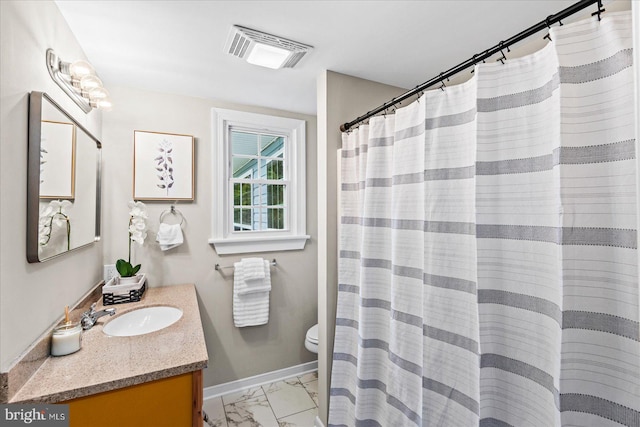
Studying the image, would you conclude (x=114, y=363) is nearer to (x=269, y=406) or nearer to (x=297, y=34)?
(x=269, y=406)

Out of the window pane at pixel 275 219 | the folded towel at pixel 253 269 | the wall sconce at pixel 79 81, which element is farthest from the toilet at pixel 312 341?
the wall sconce at pixel 79 81

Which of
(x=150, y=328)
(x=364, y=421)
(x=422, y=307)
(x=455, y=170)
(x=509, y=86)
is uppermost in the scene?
(x=509, y=86)

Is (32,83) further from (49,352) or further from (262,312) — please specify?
(262,312)

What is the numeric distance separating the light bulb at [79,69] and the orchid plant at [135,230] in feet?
3.04

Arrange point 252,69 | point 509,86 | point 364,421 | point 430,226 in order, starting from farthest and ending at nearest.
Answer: point 252,69, point 364,421, point 430,226, point 509,86

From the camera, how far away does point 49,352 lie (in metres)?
1.17

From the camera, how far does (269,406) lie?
88.4 inches

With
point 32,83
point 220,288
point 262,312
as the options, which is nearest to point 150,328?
point 220,288

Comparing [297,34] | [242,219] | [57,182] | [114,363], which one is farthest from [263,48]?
[114,363]

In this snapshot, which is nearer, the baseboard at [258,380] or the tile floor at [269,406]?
Result: the tile floor at [269,406]

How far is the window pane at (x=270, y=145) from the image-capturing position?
2.67 metres

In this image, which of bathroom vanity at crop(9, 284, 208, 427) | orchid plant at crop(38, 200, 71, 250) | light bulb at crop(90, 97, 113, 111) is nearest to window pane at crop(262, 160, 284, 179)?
light bulb at crop(90, 97, 113, 111)

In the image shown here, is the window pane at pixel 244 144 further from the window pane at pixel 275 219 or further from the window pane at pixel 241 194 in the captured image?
the window pane at pixel 275 219

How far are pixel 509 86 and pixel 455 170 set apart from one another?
0.34 m
